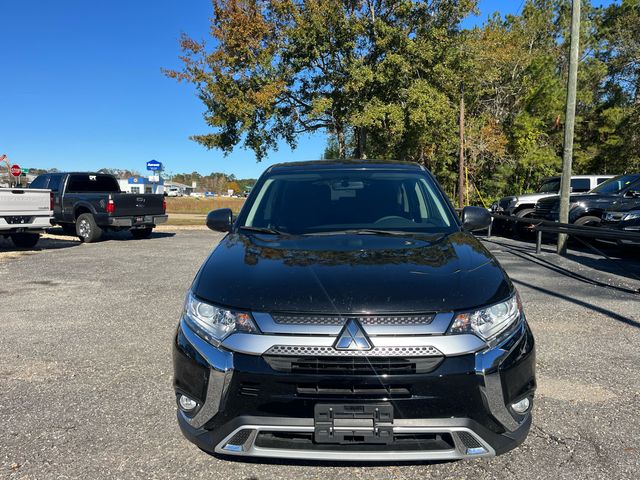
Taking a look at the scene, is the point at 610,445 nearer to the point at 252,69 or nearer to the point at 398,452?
the point at 398,452

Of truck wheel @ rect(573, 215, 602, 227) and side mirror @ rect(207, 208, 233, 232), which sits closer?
side mirror @ rect(207, 208, 233, 232)

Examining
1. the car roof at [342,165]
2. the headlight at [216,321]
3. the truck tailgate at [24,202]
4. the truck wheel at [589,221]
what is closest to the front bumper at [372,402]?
the headlight at [216,321]

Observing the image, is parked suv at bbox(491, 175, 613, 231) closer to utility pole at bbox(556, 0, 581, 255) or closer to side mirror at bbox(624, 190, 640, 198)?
side mirror at bbox(624, 190, 640, 198)

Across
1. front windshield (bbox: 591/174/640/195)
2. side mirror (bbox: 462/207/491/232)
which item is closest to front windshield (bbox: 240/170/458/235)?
side mirror (bbox: 462/207/491/232)

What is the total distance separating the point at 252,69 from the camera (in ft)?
70.9

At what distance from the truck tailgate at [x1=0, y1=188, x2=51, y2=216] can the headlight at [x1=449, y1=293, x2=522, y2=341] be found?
39.7 feet

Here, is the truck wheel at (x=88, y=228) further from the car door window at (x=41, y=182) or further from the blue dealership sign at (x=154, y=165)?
the blue dealership sign at (x=154, y=165)

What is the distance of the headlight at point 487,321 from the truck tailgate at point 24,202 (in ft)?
39.7

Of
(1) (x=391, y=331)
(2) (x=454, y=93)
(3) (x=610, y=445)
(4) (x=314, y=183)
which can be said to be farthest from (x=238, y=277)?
(2) (x=454, y=93)

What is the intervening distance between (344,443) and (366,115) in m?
19.4

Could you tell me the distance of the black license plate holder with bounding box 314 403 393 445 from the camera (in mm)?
2068

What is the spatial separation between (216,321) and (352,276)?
0.70m

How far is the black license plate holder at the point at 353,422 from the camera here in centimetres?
207

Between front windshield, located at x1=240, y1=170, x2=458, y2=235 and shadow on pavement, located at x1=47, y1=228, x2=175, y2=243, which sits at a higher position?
front windshield, located at x1=240, y1=170, x2=458, y2=235
